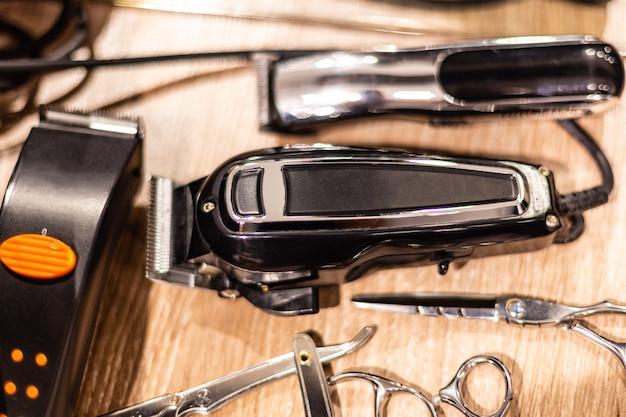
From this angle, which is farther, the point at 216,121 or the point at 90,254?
the point at 216,121

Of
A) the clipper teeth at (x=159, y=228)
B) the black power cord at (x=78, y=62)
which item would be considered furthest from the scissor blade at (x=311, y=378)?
the black power cord at (x=78, y=62)

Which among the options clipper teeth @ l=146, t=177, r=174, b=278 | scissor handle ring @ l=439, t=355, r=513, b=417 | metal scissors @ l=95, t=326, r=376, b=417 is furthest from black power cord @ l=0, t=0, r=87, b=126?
scissor handle ring @ l=439, t=355, r=513, b=417

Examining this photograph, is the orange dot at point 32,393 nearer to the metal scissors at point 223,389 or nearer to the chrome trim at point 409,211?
the metal scissors at point 223,389

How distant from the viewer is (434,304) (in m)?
0.47

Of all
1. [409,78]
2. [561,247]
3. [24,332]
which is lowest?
[24,332]

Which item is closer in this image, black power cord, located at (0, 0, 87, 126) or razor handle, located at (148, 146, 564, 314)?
razor handle, located at (148, 146, 564, 314)

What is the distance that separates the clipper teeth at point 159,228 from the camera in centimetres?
43

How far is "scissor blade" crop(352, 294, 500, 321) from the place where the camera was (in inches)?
18.1

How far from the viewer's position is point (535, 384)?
1.49 feet

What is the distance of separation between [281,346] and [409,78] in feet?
0.76

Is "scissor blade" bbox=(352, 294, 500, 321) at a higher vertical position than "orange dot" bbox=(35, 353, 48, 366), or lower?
higher

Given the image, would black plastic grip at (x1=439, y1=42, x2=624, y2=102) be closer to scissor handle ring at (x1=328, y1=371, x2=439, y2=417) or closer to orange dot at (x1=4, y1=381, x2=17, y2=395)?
scissor handle ring at (x1=328, y1=371, x2=439, y2=417)

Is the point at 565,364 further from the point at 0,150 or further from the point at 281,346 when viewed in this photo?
the point at 0,150

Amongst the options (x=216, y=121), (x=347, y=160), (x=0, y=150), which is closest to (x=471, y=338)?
(x=347, y=160)
